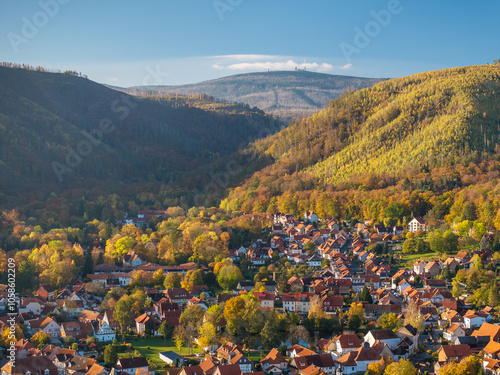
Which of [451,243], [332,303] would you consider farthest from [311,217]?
[332,303]

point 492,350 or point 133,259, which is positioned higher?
point 133,259

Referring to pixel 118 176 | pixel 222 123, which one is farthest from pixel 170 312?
pixel 222 123

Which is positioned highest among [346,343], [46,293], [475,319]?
[46,293]

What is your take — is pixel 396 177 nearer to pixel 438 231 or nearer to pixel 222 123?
pixel 438 231

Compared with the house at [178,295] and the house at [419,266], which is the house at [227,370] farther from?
the house at [419,266]

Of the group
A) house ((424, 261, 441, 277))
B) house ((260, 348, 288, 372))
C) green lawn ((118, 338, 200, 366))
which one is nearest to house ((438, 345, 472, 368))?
house ((260, 348, 288, 372))

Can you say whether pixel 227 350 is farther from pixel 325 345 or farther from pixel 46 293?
pixel 46 293

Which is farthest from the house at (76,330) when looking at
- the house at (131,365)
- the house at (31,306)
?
the house at (131,365)
